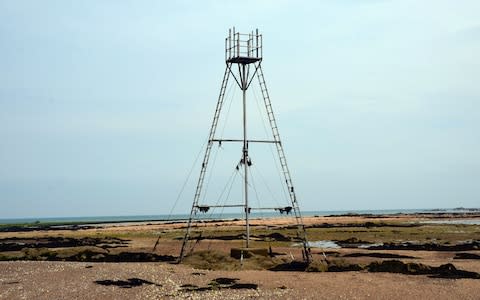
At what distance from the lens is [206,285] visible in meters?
28.6

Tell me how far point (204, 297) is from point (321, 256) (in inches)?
761

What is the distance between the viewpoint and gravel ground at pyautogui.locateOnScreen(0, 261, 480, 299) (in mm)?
25781

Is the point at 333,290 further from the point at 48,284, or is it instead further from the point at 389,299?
the point at 48,284

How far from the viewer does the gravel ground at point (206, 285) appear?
84.6ft

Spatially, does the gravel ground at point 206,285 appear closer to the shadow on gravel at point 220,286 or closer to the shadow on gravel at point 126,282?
the shadow on gravel at point 126,282

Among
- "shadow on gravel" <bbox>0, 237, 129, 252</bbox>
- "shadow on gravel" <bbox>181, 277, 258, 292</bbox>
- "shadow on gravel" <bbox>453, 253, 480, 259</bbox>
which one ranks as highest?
"shadow on gravel" <bbox>0, 237, 129, 252</bbox>

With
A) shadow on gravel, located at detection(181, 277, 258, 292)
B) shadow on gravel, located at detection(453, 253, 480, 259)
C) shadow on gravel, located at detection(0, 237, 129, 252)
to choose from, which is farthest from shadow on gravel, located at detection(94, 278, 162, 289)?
shadow on gravel, located at detection(0, 237, 129, 252)

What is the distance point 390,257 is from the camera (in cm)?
4172

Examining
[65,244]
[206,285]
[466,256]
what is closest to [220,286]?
[206,285]

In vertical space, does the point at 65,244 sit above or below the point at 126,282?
above

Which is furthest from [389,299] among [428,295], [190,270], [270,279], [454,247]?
[454,247]

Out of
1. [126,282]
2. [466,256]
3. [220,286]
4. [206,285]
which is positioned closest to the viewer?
[220,286]

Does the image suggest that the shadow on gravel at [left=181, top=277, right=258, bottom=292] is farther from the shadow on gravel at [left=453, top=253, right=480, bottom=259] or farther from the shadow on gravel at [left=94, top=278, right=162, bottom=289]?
the shadow on gravel at [left=453, top=253, right=480, bottom=259]

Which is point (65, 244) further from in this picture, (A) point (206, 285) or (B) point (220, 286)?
(B) point (220, 286)
